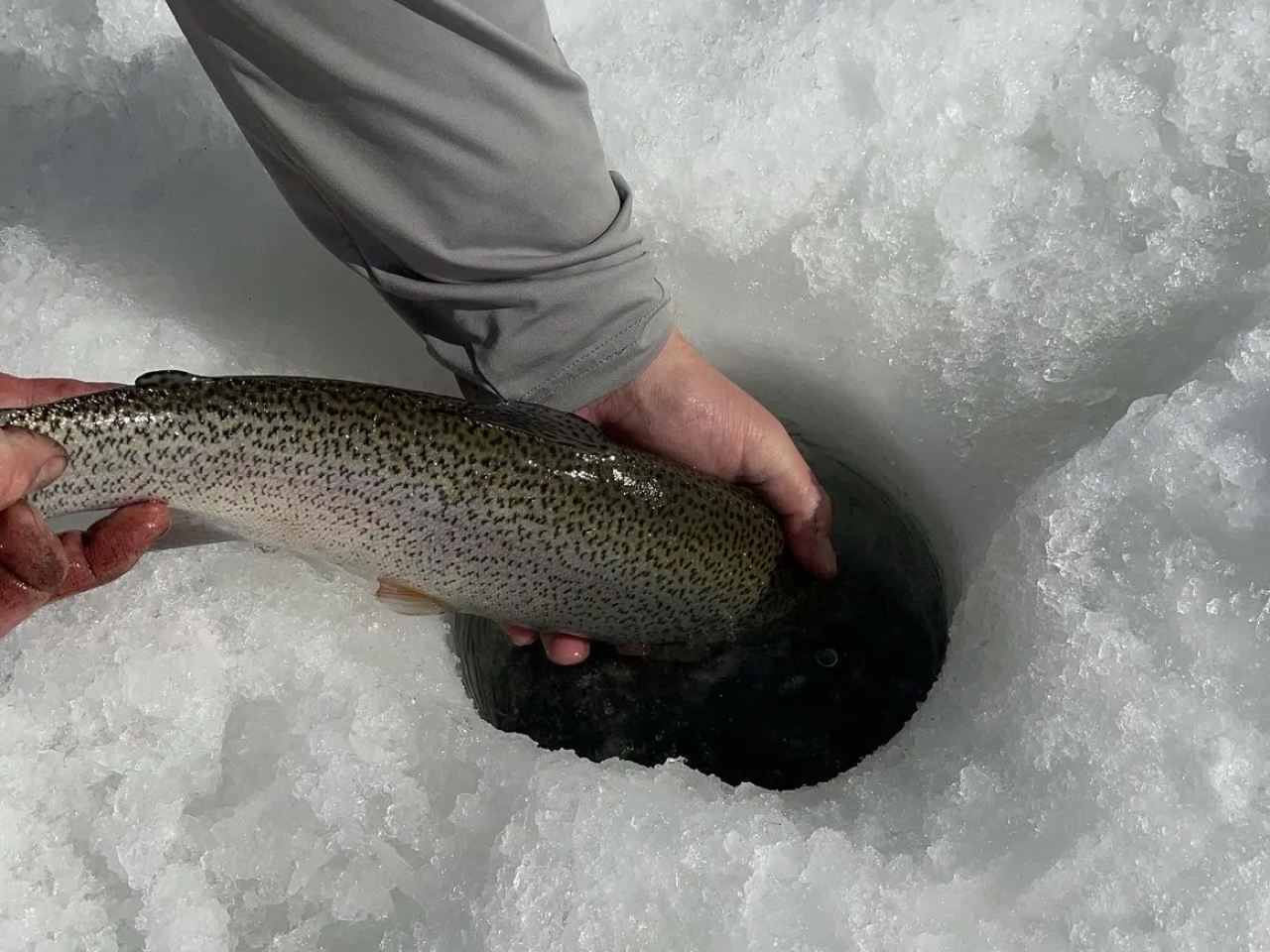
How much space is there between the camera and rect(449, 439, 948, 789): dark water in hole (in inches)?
90.3

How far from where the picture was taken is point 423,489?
1.58 metres

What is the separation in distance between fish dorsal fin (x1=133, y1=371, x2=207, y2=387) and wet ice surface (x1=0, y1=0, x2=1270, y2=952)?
1.37 ft

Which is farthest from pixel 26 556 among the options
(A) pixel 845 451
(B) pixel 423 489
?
(A) pixel 845 451

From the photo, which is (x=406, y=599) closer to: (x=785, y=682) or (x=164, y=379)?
(x=164, y=379)

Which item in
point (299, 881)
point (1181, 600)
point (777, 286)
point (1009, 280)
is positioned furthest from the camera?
point (777, 286)

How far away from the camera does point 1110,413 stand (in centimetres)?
166

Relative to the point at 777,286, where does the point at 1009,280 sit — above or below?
above

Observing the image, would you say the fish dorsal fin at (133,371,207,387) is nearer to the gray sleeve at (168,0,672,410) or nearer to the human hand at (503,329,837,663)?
the gray sleeve at (168,0,672,410)

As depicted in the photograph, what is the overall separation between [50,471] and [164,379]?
0.71 ft

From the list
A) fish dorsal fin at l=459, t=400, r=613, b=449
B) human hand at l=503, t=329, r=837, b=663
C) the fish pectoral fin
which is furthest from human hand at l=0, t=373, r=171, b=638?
human hand at l=503, t=329, r=837, b=663

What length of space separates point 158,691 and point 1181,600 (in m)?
1.64

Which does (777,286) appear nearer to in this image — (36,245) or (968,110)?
(968,110)

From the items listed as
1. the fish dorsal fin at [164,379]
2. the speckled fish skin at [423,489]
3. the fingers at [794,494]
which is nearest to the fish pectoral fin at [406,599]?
the speckled fish skin at [423,489]

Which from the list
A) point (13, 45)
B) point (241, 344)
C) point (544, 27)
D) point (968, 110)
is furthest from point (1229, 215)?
point (13, 45)
